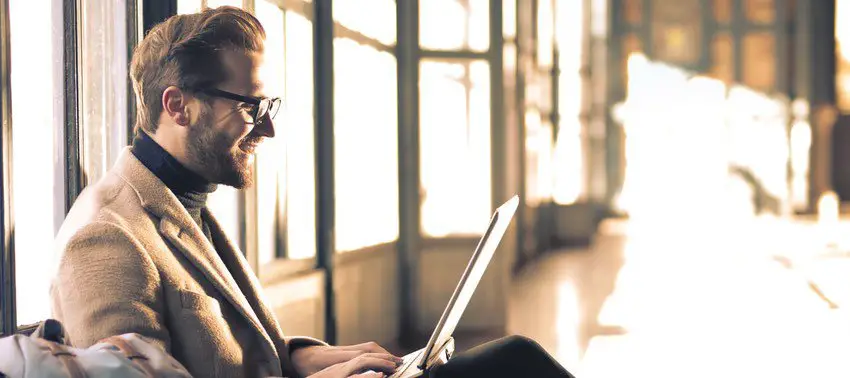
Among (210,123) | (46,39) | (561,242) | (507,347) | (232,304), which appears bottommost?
(561,242)

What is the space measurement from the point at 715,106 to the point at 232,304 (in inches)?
641

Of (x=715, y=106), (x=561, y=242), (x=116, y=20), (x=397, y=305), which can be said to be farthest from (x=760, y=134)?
(x=116, y=20)

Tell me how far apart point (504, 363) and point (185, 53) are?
2.65 ft

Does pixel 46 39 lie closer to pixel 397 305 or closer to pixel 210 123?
pixel 210 123

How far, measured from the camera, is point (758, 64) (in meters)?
16.9

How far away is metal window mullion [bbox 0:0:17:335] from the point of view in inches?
80.6

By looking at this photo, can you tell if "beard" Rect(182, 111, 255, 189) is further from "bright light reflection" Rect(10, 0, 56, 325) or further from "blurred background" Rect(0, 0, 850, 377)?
"bright light reflection" Rect(10, 0, 56, 325)

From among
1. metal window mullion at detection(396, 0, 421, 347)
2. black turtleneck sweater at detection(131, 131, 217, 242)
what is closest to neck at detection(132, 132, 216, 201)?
black turtleneck sweater at detection(131, 131, 217, 242)

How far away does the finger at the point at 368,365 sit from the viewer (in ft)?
5.11

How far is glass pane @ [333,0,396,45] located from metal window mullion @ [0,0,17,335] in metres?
2.48

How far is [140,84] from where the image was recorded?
1604 mm

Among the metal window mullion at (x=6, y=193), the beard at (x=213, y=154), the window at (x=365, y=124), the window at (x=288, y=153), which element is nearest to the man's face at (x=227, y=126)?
the beard at (x=213, y=154)

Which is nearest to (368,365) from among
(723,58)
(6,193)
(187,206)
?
(187,206)

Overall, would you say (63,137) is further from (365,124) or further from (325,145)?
(365,124)
